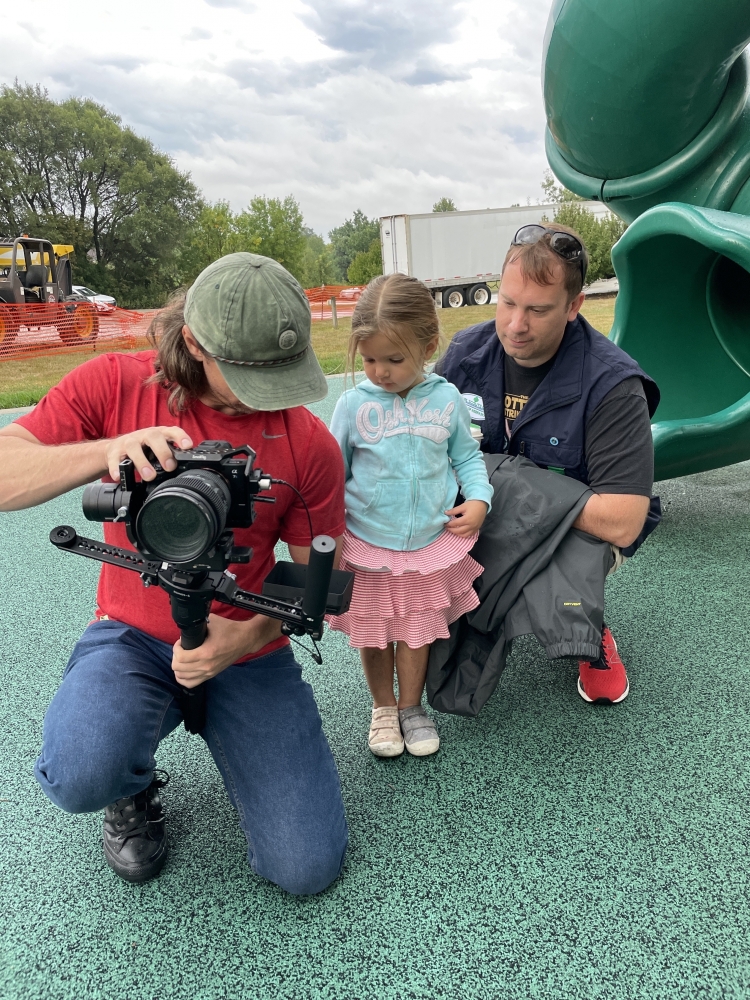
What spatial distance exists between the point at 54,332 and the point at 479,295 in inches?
584

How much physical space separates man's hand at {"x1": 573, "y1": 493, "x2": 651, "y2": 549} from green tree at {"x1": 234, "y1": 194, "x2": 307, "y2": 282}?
40.2m

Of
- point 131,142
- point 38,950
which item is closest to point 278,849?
point 38,950

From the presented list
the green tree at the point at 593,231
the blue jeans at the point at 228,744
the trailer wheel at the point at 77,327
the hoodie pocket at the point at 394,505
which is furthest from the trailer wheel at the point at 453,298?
the blue jeans at the point at 228,744

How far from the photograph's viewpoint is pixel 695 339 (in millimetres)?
3504

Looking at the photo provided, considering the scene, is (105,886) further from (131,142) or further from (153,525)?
(131,142)

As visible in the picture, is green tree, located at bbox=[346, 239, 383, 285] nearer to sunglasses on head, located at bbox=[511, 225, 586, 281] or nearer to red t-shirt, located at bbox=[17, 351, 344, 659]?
sunglasses on head, located at bbox=[511, 225, 586, 281]

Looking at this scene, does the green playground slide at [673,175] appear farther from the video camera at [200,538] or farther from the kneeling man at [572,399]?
the video camera at [200,538]

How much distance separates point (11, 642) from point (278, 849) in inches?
64.6

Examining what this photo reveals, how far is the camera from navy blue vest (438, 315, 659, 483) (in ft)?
6.73

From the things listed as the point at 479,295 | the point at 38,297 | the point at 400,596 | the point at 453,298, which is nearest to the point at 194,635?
the point at 400,596

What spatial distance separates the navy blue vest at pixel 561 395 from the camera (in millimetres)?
2051

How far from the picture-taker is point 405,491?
191 cm

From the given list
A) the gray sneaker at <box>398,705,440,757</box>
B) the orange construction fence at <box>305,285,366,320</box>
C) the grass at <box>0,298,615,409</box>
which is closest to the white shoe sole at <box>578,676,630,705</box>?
the gray sneaker at <box>398,705,440,757</box>

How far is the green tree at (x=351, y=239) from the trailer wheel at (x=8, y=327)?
68.8 meters
